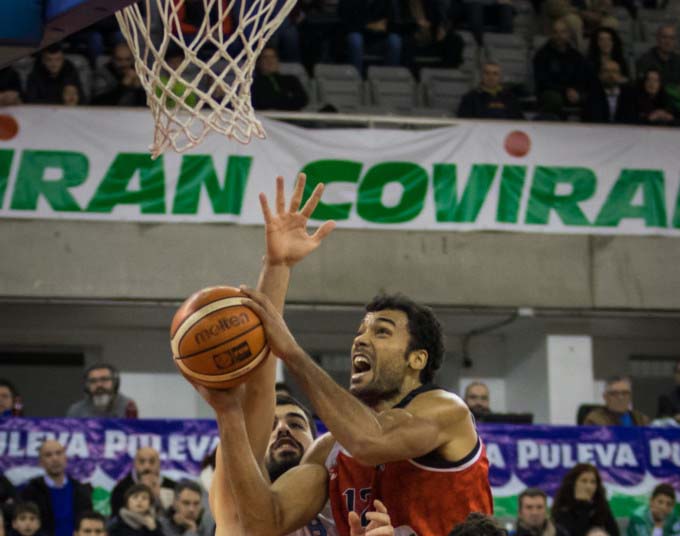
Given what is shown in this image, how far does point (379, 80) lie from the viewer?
14.7m

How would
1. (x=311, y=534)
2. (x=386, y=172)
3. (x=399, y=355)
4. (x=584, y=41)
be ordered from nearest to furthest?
(x=399, y=355) → (x=311, y=534) → (x=386, y=172) → (x=584, y=41)

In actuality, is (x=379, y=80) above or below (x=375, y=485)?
above

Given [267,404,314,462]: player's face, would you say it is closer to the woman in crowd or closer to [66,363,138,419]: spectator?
[66,363,138,419]: spectator

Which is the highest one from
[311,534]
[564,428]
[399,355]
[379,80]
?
[379,80]

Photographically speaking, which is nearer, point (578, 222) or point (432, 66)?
point (578, 222)

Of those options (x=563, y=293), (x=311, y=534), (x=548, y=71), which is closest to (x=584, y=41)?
(x=548, y=71)

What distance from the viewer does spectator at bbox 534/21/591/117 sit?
14336 mm

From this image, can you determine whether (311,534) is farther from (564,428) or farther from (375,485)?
(564,428)

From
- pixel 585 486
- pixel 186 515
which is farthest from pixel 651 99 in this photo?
pixel 186 515

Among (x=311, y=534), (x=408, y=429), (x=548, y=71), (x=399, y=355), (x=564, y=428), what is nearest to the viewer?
(x=408, y=429)

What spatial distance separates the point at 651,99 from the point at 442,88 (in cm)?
224

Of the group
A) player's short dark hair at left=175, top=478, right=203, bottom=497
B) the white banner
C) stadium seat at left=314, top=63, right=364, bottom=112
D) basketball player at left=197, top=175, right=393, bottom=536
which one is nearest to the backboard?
basketball player at left=197, top=175, right=393, bottom=536

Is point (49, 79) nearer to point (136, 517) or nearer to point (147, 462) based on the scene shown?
point (147, 462)

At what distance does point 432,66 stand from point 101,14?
34.3 ft
